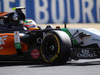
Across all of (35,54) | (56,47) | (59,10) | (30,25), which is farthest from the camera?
(59,10)

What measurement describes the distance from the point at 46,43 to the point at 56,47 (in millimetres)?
464

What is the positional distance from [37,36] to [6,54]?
1.00 m

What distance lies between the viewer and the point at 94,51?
8047 millimetres

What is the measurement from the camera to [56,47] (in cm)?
807

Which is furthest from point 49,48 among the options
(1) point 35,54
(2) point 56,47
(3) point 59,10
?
(3) point 59,10

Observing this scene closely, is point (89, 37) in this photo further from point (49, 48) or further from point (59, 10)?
point (59, 10)

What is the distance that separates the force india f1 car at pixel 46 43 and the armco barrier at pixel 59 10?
1725 cm

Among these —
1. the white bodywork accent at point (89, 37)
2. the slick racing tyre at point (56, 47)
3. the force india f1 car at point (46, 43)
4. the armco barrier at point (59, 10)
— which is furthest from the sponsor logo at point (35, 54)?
the armco barrier at point (59, 10)

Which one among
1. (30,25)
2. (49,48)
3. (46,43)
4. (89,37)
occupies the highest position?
(30,25)

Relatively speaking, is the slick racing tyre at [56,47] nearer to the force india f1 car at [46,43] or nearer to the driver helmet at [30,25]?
the force india f1 car at [46,43]

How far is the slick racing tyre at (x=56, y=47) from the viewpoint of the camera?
792 centimetres

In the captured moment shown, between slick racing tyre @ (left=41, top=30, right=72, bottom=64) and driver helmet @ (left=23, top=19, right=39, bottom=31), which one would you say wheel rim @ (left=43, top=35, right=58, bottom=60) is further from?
driver helmet @ (left=23, top=19, right=39, bottom=31)

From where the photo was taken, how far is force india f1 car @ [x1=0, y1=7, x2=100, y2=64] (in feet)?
26.3

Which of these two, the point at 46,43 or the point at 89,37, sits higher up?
the point at 89,37
